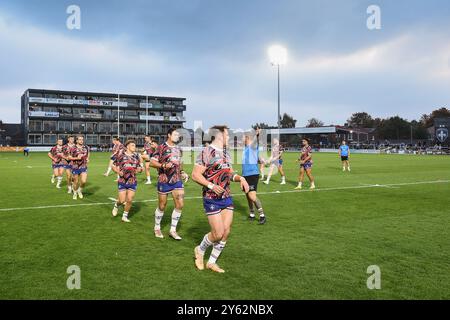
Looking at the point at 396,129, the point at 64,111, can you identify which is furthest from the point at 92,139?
the point at 396,129

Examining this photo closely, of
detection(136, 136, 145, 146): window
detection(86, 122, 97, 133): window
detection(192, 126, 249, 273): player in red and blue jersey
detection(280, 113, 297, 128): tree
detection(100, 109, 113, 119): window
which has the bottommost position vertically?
detection(192, 126, 249, 273): player in red and blue jersey

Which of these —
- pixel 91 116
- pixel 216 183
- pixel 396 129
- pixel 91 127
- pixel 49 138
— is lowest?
pixel 216 183

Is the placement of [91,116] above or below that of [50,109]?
below

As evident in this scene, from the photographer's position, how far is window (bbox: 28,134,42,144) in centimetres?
8362

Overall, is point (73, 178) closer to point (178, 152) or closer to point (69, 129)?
point (178, 152)

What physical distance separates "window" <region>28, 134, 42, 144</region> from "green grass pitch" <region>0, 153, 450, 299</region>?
80.7 metres

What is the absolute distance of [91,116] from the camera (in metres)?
88.1

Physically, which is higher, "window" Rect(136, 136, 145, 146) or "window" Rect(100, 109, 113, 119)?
"window" Rect(100, 109, 113, 119)

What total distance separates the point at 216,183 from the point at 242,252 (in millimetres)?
1791

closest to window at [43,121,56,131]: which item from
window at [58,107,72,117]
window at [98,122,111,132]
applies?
window at [58,107,72,117]

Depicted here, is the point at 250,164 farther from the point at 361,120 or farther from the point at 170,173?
the point at 361,120

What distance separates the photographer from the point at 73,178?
13734 mm

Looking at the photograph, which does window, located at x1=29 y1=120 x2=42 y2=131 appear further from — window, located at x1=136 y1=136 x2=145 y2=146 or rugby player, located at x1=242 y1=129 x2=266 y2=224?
rugby player, located at x1=242 y1=129 x2=266 y2=224
